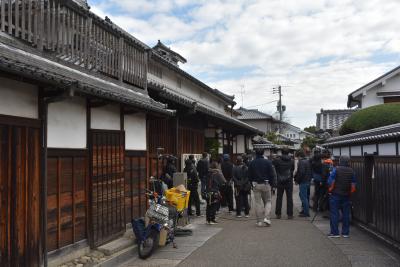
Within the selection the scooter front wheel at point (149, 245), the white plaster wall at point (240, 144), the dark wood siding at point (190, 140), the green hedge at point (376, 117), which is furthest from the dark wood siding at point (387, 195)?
the white plaster wall at point (240, 144)

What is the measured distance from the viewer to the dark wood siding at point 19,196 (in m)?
5.64

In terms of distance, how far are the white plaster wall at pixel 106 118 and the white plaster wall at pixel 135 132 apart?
19.4 inches

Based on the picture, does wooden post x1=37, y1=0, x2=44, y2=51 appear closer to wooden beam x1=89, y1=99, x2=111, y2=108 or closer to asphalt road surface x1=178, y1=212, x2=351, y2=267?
wooden beam x1=89, y1=99, x2=111, y2=108

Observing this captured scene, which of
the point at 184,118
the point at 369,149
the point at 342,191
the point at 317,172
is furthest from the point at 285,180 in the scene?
the point at 184,118

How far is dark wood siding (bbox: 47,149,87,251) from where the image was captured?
6810 millimetres

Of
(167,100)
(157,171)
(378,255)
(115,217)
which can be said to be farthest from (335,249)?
(167,100)

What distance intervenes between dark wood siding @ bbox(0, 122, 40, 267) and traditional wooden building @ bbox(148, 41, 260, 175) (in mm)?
5414

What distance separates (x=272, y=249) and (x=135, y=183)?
139 inches

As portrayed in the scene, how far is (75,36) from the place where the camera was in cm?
805

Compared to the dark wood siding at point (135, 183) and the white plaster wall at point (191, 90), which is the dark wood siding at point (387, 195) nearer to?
the dark wood siding at point (135, 183)

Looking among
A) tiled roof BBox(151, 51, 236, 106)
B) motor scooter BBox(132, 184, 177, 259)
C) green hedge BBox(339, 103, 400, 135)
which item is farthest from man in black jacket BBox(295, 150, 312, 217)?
tiled roof BBox(151, 51, 236, 106)

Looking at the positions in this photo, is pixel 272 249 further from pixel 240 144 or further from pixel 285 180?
pixel 240 144

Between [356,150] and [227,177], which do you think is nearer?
[356,150]

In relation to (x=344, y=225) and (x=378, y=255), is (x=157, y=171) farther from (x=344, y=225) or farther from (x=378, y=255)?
(x=378, y=255)
